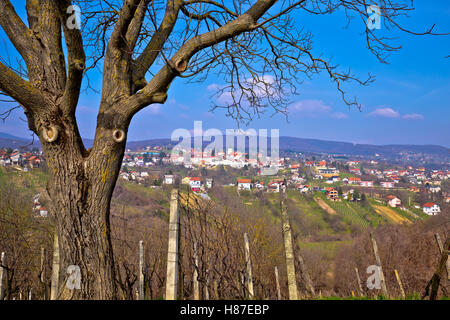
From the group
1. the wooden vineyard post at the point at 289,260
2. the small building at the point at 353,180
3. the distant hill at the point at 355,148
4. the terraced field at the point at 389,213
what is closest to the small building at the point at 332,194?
the terraced field at the point at 389,213

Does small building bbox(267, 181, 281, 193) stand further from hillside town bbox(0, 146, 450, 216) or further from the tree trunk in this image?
the tree trunk

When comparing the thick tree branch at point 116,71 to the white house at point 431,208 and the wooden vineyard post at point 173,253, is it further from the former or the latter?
the white house at point 431,208

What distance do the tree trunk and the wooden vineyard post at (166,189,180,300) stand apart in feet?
2.38

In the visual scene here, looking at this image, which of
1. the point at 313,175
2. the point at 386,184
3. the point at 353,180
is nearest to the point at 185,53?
the point at 313,175

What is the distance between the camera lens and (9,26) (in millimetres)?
3281

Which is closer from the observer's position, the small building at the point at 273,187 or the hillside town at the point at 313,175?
the hillside town at the point at 313,175

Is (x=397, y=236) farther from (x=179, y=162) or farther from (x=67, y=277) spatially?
(x=67, y=277)

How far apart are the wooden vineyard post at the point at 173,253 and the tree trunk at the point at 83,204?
0.73 metres

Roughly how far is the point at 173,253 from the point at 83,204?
39.5 inches

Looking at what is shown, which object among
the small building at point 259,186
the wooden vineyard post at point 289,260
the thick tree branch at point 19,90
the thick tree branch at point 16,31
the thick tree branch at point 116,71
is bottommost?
the small building at point 259,186

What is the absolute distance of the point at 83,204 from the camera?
3096mm

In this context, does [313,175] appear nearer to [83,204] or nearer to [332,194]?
[332,194]

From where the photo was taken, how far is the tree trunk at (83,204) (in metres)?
3.02
